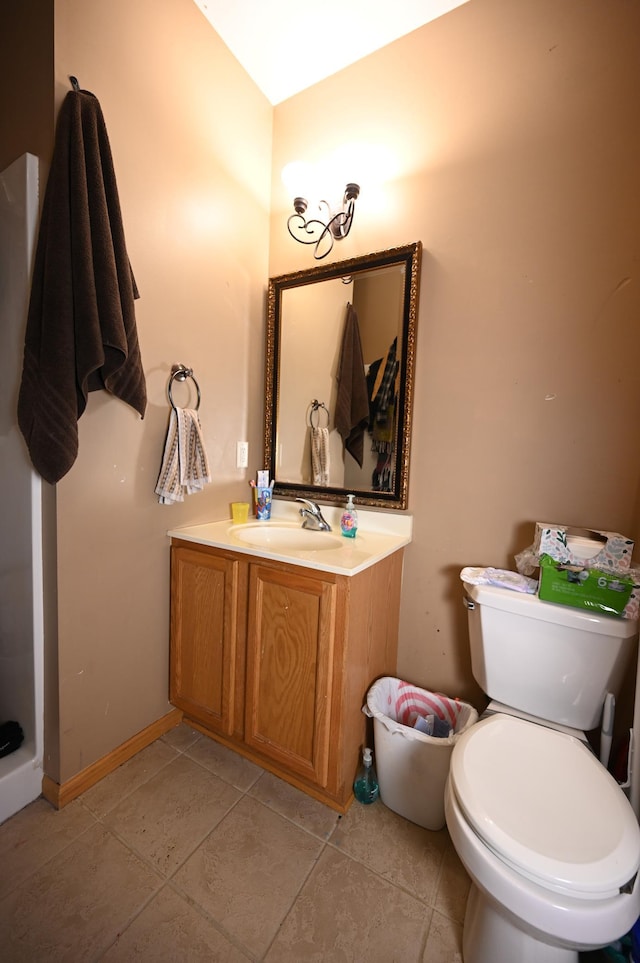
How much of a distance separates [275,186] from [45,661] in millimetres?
2196

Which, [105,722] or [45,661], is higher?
[45,661]

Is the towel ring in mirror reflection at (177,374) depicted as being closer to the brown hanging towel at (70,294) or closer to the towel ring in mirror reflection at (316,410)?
the brown hanging towel at (70,294)

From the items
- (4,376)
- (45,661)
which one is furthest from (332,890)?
(4,376)

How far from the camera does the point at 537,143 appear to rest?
1.23m

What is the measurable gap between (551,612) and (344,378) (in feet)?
3.77

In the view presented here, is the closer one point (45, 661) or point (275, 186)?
point (45, 661)

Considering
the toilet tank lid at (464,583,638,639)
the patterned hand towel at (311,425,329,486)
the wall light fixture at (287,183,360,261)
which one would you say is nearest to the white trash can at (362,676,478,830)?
the toilet tank lid at (464,583,638,639)

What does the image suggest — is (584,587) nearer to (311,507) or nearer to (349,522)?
(349,522)

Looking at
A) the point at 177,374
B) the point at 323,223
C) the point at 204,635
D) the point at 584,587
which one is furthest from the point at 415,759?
the point at 323,223

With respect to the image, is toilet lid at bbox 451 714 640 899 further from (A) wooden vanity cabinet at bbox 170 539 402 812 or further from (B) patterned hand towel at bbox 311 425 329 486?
(B) patterned hand towel at bbox 311 425 329 486

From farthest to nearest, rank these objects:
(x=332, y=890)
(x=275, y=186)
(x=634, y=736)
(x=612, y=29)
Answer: (x=275, y=186)
(x=612, y=29)
(x=332, y=890)
(x=634, y=736)

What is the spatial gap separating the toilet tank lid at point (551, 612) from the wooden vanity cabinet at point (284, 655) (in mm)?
353

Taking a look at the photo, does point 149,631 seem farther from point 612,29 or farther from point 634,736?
point 612,29

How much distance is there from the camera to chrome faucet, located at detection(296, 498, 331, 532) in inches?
62.9
